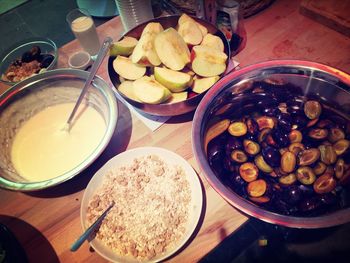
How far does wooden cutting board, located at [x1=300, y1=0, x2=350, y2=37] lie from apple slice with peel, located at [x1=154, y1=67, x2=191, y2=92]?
0.66 metres

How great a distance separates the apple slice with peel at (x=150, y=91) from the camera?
0.83 m

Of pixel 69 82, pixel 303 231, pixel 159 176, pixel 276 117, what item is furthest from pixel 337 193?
pixel 69 82

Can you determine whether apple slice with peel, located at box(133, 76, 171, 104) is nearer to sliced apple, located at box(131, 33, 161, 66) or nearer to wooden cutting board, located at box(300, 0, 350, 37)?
sliced apple, located at box(131, 33, 161, 66)

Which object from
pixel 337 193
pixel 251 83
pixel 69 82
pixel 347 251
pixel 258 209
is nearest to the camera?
pixel 258 209

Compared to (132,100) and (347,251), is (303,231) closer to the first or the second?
(347,251)

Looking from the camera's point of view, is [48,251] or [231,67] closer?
[48,251]

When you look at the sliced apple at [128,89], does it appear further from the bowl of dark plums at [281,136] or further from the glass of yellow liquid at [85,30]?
the glass of yellow liquid at [85,30]

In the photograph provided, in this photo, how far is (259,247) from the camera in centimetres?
133

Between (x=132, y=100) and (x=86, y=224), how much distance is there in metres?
0.39

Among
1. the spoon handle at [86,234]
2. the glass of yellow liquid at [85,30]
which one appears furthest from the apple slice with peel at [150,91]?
the glass of yellow liquid at [85,30]

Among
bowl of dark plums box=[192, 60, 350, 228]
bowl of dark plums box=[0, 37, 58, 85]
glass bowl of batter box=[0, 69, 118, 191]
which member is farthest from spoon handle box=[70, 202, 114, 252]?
bowl of dark plums box=[0, 37, 58, 85]

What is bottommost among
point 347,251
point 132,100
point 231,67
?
point 347,251

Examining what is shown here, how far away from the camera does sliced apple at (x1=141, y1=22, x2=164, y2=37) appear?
0.96 m

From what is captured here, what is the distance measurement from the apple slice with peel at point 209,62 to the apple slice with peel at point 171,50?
4cm
